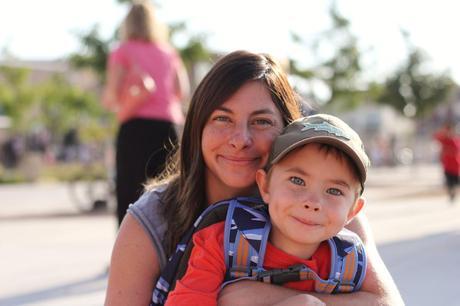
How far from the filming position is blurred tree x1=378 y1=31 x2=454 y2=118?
28734 millimetres

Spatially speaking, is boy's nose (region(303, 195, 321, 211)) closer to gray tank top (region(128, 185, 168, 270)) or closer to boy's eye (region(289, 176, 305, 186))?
boy's eye (region(289, 176, 305, 186))

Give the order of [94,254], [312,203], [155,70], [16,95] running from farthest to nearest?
[16,95] < [94,254] < [155,70] < [312,203]

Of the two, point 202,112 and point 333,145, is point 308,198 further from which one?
point 202,112

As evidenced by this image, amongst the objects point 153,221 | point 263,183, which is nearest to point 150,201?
point 153,221

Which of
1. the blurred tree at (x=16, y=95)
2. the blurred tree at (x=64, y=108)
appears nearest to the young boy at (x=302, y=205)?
the blurred tree at (x=64, y=108)

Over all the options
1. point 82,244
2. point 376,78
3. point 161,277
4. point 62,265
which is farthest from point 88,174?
point 376,78

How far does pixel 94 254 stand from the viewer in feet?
23.2

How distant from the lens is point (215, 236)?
2143 mm

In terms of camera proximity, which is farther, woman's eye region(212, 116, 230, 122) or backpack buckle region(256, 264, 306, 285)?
woman's eye region(212, 116, 230, 122)

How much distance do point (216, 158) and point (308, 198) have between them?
456 millimetres

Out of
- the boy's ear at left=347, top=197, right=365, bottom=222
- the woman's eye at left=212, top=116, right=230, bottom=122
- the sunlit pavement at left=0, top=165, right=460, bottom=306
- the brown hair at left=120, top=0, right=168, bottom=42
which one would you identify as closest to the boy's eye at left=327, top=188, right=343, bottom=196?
the boy's ear at left=347, top=197, right=365, bottom=222

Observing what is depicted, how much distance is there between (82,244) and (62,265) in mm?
1775

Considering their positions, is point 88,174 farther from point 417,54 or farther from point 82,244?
point 417,54

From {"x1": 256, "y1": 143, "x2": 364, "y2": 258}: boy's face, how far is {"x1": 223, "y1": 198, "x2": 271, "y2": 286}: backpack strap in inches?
2.1
